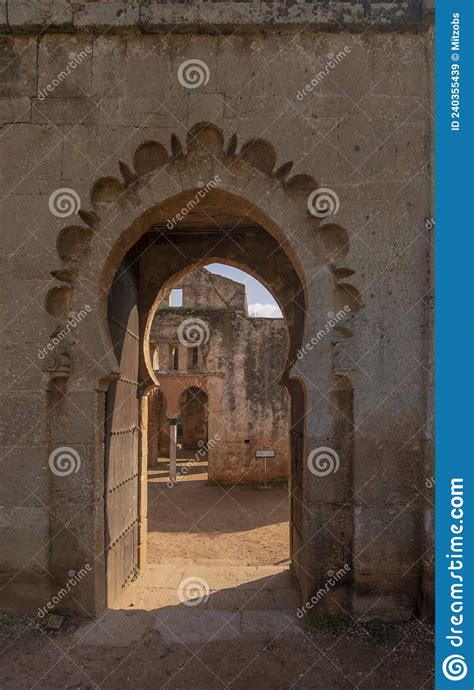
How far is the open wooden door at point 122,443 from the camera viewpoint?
5.23 metres

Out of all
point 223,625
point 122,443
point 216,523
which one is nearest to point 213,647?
point 223,625

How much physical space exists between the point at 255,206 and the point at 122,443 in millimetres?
3078

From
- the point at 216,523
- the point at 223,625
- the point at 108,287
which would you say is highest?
the point at 108,287

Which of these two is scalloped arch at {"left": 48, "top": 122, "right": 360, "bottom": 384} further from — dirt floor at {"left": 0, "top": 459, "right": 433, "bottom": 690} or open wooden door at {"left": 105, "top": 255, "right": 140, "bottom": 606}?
dirt floor at {"left": 0, "top": 459, "right": 433, "bottom": 690}

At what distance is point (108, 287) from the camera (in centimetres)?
488

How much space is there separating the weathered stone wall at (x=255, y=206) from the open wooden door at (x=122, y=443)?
1.65 ft

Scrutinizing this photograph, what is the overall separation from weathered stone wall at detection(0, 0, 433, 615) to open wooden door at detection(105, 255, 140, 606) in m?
0.50

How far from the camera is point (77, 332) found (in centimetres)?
466

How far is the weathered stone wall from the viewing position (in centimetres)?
455

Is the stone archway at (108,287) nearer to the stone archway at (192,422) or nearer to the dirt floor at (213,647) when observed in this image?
the dirt floor at (213,647)

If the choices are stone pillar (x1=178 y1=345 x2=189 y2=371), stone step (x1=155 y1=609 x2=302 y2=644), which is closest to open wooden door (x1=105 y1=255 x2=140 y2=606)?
stone step (x1=155 y1=609 x2=302 y2=644)

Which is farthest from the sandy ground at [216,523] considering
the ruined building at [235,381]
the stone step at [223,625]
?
the stone step at [223,625]

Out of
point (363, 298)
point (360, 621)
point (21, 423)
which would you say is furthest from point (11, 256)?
point (360, 621)

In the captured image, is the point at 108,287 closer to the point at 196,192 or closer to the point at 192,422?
the point at 196,192
